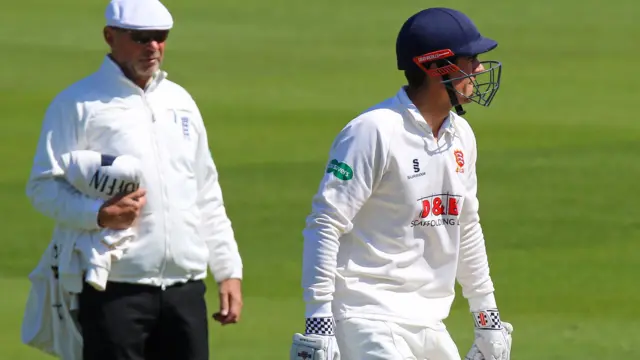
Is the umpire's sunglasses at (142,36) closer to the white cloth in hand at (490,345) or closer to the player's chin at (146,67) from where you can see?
the player's chin at (146,67)

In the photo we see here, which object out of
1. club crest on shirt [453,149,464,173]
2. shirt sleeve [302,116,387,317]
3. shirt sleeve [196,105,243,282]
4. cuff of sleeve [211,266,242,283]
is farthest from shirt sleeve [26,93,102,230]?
club crest on shirt [453,149,464,173]

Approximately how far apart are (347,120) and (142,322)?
1027cm

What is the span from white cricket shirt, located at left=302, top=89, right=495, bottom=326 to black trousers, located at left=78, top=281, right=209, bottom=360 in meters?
0.66

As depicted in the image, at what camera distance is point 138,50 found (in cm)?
623

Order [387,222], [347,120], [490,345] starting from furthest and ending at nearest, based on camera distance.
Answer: [347,120] < [490,345] < [387,222]

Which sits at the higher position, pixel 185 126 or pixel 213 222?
pixel 185 126

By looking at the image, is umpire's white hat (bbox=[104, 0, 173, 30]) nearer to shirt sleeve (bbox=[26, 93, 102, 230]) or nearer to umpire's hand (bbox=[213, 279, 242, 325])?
shirt sleeve (bbox=[26, 93, 102, 230])

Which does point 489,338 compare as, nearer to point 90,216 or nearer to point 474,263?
point 474,263

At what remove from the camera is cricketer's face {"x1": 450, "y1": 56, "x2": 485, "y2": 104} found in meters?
6.03

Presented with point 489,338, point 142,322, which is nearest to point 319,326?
point 142,322

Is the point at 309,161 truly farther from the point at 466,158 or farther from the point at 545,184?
the point at 466,158

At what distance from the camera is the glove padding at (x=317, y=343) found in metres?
5.61

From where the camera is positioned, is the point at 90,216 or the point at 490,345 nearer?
the point at 90,216

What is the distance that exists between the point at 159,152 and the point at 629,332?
5073 mm
